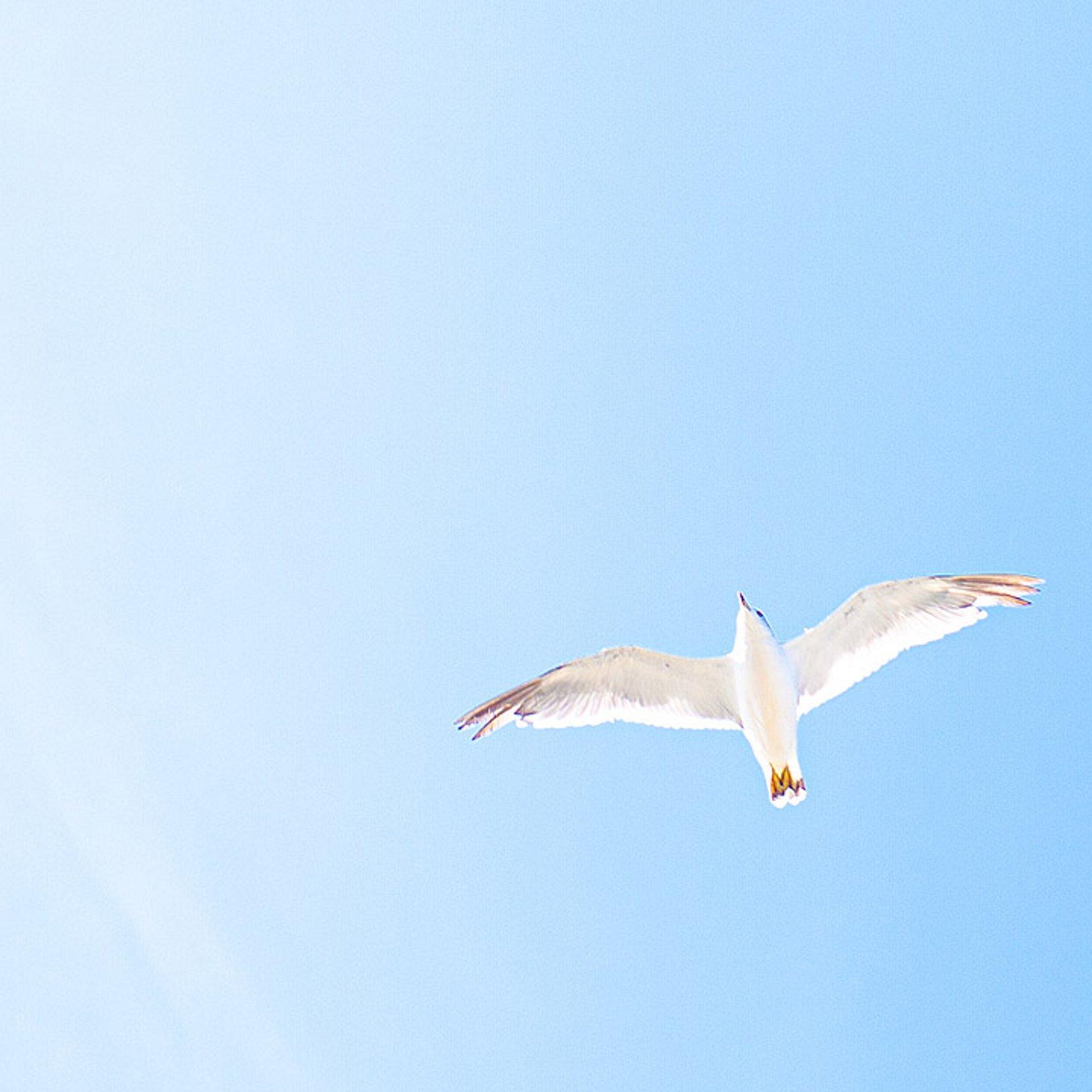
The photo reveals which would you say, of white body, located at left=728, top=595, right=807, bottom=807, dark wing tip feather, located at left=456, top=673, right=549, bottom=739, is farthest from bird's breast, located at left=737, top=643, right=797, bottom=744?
dark wing tip feather, located at left=456, top=673, right=549, bottom=739

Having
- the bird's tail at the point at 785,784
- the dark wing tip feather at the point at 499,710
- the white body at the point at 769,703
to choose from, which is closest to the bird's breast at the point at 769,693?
the white body at the point at 769,703

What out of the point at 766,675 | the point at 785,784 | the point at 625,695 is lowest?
the point at 785,784

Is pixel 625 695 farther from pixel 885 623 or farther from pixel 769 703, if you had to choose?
Answer: pixel 885 623

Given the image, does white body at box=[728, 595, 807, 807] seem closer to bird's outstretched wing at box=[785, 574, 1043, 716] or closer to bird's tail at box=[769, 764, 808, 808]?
bird's tail at box=[769, 764, 808, 808]

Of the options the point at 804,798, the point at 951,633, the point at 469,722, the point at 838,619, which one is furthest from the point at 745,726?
the point at 469,722

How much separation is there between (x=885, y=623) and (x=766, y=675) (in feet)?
5.13

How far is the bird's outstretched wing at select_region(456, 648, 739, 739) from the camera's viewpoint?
9.64 m

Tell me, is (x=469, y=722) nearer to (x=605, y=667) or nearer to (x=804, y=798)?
(x=605, y=667)

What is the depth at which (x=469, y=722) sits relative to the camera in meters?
9.48

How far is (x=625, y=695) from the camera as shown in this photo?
1004cm

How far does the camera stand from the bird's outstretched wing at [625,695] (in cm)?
964

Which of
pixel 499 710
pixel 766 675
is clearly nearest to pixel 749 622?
pixel 766 675

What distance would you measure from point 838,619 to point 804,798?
193 cm

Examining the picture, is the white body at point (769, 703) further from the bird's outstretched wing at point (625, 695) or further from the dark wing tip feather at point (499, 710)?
the dark wing tip feather at point (499, 710)
